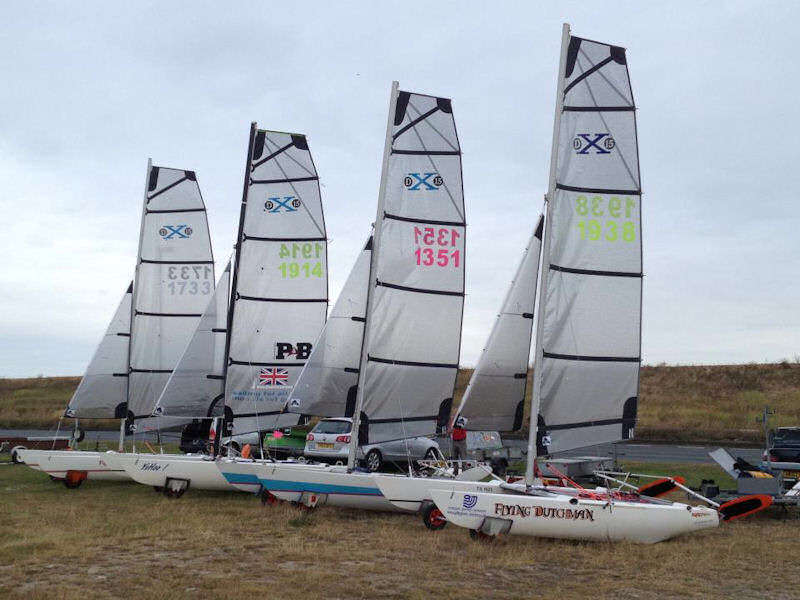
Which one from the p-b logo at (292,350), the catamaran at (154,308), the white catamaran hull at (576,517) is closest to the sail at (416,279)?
the p-b logo at (292,350)

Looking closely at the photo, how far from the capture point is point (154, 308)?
2448 centimetres

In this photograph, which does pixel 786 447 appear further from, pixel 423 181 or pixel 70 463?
pixel 70 463

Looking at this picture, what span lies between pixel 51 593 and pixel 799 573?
31.5 ft

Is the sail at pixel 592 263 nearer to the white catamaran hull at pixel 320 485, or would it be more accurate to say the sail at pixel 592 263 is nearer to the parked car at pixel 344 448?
the white catamaran hull at pixel 320 485

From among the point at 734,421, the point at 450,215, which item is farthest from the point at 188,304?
the point at 734,421

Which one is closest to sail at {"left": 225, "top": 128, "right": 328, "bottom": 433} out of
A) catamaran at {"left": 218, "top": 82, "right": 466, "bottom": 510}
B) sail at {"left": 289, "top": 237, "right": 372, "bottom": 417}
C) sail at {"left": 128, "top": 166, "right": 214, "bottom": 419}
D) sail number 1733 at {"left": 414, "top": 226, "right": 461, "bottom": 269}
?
sail at {"left": 289, "top": 237, "right": 372, "bottom": 417}

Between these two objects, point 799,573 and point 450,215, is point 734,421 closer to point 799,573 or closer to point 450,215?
point 450,215

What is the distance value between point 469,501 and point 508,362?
4599 mm

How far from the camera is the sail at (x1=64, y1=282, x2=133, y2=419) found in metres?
22.8

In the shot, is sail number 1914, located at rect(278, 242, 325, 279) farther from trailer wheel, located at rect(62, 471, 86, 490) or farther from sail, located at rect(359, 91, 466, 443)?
trailer wheel, located at rect(62, 471, 86, 490)

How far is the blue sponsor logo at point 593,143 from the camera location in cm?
1532

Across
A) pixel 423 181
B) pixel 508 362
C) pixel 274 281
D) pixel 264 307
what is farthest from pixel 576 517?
pixel 274 281

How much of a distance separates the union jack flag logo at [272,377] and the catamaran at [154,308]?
4399 millimetres

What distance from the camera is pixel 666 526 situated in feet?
43.3
